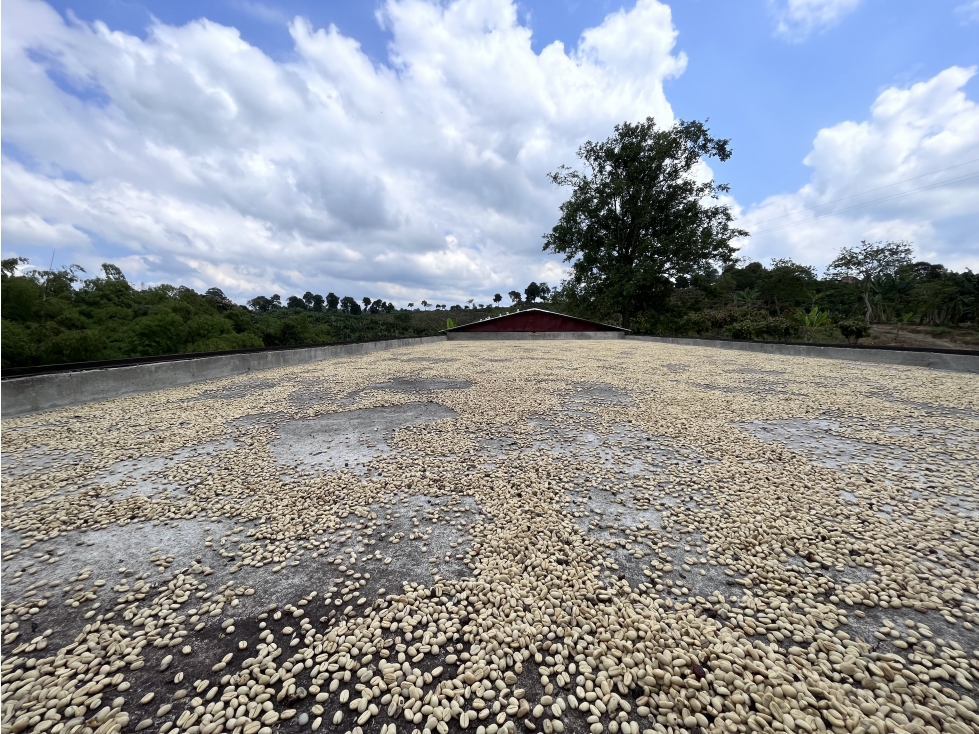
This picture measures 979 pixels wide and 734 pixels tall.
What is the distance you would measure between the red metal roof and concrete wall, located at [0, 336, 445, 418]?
16410 mm

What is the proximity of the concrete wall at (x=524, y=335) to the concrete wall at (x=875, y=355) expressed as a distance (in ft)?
25.7

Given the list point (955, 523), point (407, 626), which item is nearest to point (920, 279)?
point (955, 523)

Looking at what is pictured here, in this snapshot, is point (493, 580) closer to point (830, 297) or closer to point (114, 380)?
point (114, 380)

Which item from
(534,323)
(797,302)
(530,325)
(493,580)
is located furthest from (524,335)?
(797,302)

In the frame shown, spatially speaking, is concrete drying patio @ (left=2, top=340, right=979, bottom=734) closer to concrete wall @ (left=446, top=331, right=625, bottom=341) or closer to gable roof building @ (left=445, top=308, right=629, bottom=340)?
concrete wall @ (left=446, top=331, right=625, bottom=341)

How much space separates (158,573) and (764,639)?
99.3 inches

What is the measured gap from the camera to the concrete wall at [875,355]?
6824 millimetres

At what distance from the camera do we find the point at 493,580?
1.68m

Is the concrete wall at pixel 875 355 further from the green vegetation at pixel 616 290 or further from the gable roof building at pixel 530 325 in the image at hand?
the gable roof building at pixel 530 325

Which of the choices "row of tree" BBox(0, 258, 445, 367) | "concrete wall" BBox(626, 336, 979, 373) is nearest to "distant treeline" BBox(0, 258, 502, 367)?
"row of tree" BBox(0, 258, 445, 367)

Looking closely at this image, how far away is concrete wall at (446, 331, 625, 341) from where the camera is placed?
20531 millimetres

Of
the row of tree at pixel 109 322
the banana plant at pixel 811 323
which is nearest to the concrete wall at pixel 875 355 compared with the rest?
the banana plant at pixel 811 323

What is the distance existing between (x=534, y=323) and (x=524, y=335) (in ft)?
7.83

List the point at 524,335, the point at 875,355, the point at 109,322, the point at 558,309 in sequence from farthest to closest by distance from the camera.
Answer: the point at 558,309, the point at 524,335, the point at 109,322, the point at 875,355
